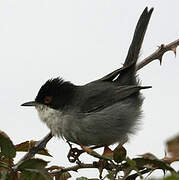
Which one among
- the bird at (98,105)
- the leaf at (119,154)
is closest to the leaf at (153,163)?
the leaf at (119,154)

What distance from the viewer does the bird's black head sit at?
215 inches

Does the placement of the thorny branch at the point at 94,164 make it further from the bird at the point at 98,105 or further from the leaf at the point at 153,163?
the bird at the point at 98,105

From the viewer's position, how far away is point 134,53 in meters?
5.58

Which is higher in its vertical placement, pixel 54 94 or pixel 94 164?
→ pixel 54 94

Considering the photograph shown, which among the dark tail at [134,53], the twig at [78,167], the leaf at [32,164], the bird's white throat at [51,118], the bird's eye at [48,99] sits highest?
the dark tail at [134,53]

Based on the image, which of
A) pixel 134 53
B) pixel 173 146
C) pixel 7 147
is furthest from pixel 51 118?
pixel 173 146

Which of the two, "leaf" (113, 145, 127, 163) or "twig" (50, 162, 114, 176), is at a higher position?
"leaf" (113, 145, 127, 163)

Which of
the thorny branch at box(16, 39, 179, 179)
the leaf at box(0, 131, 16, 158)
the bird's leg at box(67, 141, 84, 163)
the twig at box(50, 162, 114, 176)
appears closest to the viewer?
the leaf at box(0, 131, 16, 158)

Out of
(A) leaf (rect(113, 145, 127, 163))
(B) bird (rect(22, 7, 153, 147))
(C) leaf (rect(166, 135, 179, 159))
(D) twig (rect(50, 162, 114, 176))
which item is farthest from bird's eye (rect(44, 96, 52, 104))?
(C) leaf (rect(166, 135, 179, 159))

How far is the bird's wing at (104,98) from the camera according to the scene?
536 centimetres

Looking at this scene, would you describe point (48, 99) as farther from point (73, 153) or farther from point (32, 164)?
point (32, 164)

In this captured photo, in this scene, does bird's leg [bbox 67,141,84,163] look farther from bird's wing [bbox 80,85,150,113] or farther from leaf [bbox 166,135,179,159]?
leaf [bbox 166,135,179,159]

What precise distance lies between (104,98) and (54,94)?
0.74m

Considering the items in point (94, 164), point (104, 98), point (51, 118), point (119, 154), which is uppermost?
point (104, 98)
